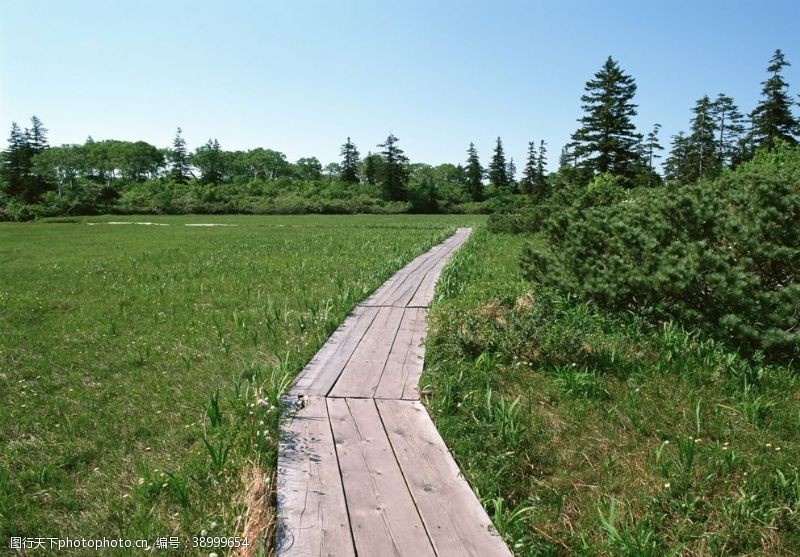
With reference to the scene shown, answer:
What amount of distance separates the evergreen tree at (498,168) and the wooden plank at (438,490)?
87055 mm

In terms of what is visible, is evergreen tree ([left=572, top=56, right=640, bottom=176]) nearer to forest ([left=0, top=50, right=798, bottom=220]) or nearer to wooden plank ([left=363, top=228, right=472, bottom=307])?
forest ([left=0, top=50, right=798, bottom=220])

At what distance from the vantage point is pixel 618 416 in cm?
360

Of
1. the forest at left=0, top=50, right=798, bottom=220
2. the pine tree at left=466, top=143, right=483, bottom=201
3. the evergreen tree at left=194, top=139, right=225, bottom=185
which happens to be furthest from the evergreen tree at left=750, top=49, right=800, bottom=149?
the evergreen tree at left=194, top=139, right=225, bottom=185

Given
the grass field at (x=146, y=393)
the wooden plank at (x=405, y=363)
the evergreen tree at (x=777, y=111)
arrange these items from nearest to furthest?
the grass field at (x=146, y=393), the wooden plank at (x=405, y=363), the evergreen tree at (x=777, y=111)

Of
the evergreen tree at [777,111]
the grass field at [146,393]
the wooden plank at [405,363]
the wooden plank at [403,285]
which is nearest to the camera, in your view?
the grass field at [146,393]

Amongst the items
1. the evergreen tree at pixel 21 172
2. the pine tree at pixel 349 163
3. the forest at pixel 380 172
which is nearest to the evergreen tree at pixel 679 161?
the forest at pixel 380 172

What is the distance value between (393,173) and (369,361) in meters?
72.4

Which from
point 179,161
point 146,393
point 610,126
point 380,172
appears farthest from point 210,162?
point 146,393

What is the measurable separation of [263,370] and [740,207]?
4877 mm

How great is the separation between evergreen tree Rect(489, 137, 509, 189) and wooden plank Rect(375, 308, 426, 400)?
278ft

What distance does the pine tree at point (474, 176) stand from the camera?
79.9 meters

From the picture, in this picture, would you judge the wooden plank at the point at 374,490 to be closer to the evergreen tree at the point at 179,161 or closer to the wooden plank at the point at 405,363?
the wooden plank at the point at 405,363

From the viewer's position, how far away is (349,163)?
92625 millimetres

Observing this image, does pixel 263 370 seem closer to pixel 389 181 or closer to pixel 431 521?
pixel 431 521
